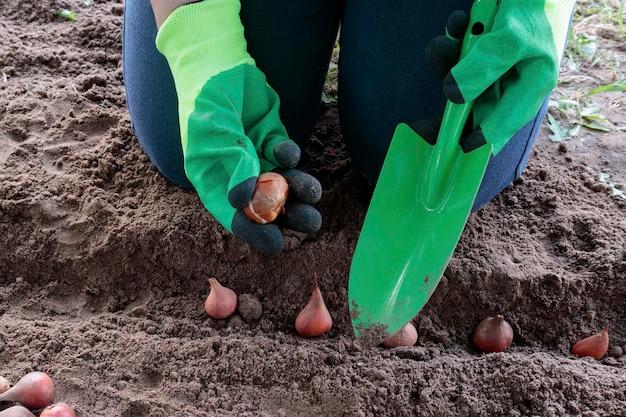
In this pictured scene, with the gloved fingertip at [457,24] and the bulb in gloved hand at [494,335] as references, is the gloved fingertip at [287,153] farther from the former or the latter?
the bulb in gloved hand at [494,335]

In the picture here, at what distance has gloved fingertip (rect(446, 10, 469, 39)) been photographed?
3.27 ft

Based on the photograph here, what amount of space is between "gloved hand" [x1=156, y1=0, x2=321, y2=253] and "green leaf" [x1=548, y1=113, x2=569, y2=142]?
27.7 inches

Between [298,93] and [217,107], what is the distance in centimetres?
33

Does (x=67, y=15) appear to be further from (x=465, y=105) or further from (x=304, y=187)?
(x=465, y=105)

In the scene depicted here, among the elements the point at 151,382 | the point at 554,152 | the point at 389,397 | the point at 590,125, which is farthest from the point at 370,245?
the point at 590,125

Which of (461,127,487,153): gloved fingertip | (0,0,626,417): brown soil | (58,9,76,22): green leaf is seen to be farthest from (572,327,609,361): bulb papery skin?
(58,9,76,22): green leaf

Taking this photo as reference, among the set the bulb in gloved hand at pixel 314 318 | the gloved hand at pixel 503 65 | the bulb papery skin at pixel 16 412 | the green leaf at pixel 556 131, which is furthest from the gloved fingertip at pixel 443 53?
the bulb papery skin at pixel 16 412

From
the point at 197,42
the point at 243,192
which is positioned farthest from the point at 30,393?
the point at 197,42

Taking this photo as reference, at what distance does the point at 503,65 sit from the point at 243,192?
1.29 feet

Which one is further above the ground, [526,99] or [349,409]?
[526,99]

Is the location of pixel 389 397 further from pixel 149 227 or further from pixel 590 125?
pixel 590 125

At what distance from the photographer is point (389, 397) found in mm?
1109

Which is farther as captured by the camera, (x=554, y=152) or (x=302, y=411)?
(x=554, y=152)

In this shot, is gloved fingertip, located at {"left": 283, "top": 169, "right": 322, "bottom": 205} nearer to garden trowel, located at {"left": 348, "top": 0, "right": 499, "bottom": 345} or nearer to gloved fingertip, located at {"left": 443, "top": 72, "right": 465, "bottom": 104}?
garden trowel, located at {"left": 348, "top": 0, "right": 499, "bottom": 345}
